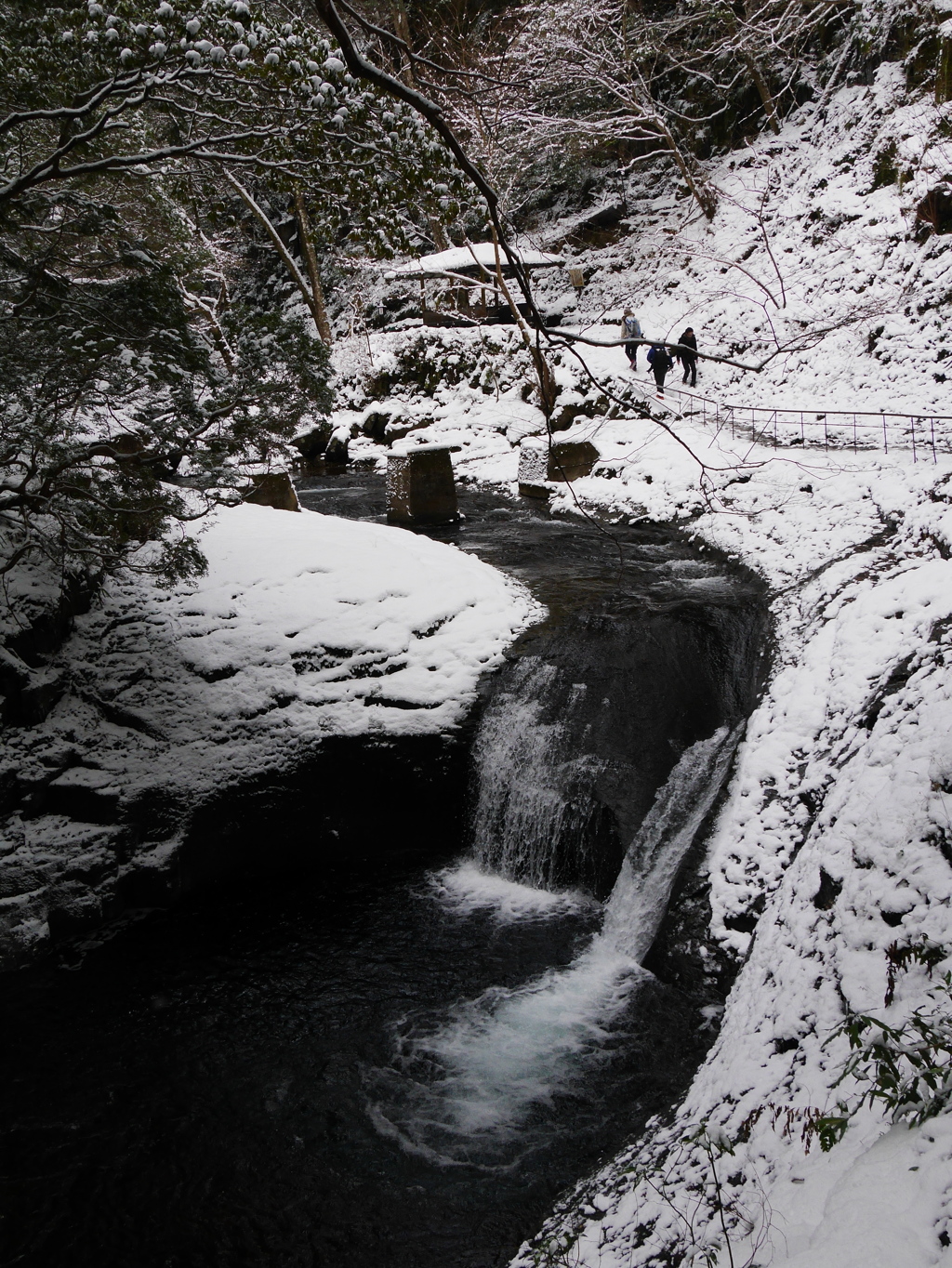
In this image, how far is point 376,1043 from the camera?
640 centimetres

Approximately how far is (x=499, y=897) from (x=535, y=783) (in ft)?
3.93

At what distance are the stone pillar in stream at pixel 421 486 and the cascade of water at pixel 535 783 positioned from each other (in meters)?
7.07

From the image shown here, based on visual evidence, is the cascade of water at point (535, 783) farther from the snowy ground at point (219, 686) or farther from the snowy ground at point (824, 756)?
the snowy ground at point (824, 756)

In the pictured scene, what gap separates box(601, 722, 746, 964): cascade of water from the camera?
23.5ft

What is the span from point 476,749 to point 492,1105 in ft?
12.7

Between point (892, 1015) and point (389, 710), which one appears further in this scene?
point (389, 710)

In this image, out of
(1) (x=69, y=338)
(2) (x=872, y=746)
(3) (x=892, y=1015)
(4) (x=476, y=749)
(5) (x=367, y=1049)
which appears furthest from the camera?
(4) (x=476, y=749)

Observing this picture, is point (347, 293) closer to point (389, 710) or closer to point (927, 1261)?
point (389, 710)

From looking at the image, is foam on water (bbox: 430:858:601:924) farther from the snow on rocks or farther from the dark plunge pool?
the snow on rocks

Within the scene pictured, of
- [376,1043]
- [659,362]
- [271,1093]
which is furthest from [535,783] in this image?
[659,362]

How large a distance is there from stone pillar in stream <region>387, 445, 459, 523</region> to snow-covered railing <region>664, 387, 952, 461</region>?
14.9ft

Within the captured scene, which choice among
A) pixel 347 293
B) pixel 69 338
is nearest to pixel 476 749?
pixel 69 338

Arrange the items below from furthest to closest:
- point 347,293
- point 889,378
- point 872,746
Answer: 1. point 347,293
2. point 889,378
3. point 872,746

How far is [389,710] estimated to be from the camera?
9.09 m
